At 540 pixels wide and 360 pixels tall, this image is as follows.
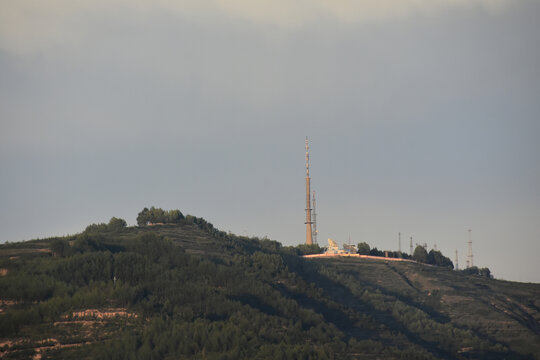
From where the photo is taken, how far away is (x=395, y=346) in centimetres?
11881

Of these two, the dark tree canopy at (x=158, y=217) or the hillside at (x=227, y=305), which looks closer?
the hillside at (x=227, y=305)

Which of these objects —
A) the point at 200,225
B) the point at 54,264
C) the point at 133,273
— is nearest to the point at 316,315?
the point at 133,273

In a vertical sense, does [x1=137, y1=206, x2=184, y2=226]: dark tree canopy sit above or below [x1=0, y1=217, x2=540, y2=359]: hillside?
above

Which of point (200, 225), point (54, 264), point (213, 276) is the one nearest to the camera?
point (54, 264)

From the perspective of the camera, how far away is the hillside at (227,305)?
88438mm

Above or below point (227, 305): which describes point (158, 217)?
above

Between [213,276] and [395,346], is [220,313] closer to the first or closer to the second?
[213,276]

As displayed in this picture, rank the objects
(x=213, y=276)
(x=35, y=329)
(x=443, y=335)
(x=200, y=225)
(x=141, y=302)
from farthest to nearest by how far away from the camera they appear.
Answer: (x=200, y=225) < (x=443, y=335) < (x=213, y=276) < (x=141, y=302) < (x=35, y=329)

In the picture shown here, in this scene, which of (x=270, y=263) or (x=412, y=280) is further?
(x=412, y=280)

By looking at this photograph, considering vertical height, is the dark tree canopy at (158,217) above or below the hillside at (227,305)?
above

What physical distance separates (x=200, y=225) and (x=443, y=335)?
59524 millimetres

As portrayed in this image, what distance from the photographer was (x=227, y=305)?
4186 inches

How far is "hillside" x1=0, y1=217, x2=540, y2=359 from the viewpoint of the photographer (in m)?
88.4

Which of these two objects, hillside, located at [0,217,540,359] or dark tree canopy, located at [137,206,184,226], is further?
dark tree canopy, located at [137,206,184,226]
